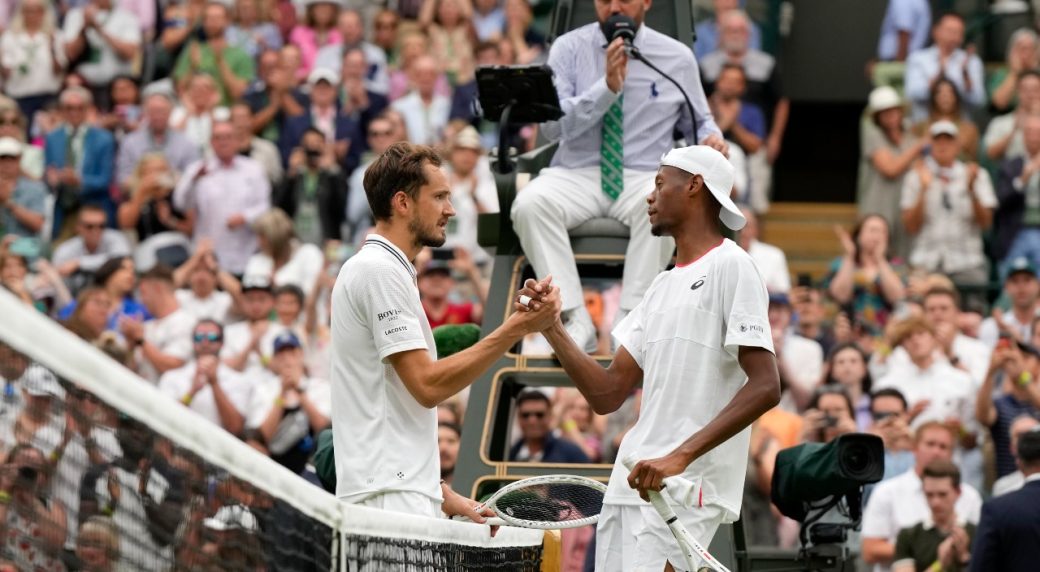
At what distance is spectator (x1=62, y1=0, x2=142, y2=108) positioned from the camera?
17609mm

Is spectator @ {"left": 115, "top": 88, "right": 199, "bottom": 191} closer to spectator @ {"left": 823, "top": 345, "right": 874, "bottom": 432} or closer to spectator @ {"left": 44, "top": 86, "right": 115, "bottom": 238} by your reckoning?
spectator @ {"left": 44, "top": 86, "right": 115, "bottom": 238}

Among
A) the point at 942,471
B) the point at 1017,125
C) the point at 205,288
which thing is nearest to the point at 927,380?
the point at 942,471

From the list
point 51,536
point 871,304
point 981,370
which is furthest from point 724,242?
point 871,304

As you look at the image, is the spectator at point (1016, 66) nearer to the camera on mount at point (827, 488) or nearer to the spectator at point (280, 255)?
the spectator at point (280, 255)

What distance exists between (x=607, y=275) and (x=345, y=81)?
7.44 metres

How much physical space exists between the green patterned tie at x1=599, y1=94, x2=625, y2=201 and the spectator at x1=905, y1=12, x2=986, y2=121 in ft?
25.7

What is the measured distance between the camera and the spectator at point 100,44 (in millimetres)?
17609

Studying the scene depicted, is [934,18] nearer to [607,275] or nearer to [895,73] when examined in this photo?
[895,73]

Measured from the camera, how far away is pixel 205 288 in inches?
564

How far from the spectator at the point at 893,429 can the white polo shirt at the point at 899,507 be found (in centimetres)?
40

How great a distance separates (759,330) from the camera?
5.99 m

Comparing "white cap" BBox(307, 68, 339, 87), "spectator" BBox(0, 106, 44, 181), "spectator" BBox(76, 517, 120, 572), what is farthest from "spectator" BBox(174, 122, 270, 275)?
"spectator" BBox(76, 517, 120, 572)

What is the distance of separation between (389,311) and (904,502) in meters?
6.04

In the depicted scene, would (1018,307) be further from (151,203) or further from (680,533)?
(680,533)
